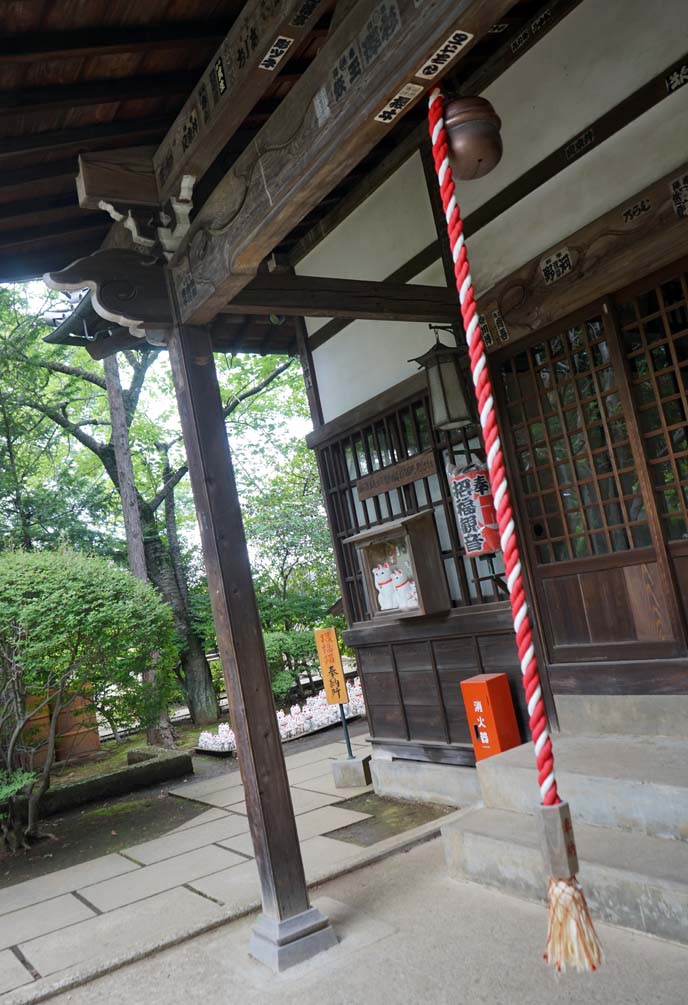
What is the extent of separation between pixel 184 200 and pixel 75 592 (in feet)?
16.9

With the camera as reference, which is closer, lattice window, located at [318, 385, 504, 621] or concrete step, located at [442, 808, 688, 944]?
concrete step, located at [442, 808, 688, 944]

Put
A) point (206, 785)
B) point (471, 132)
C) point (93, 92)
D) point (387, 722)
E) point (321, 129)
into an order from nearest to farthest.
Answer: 1. point (471, 132)
2. point (321, 129)
3. point (93, 92)
4. point (387, 722)
5. point (206, 785)

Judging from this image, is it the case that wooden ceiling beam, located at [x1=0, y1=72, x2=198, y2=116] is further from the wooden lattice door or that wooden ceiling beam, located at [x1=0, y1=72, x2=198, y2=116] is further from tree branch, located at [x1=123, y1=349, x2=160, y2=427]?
tree branch, located at [x1=123, y1=349, x2=160, y2=427]

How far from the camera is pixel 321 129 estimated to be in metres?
2.85

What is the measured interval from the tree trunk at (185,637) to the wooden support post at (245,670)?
34.6ft

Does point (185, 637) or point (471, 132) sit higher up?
point (471, 132)

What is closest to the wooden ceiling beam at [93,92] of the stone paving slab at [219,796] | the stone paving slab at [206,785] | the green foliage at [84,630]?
the green foliage at [84,630]

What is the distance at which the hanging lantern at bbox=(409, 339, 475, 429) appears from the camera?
543 centimetres

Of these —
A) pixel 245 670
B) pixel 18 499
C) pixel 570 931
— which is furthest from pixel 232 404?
pixel 570 931

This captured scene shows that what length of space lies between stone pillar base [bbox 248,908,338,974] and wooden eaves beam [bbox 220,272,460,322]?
10.4 feet

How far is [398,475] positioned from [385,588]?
3.17 ft

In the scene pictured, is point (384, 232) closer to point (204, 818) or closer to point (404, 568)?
point (404, 568)

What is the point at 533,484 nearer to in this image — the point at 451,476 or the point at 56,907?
the point at 451,476

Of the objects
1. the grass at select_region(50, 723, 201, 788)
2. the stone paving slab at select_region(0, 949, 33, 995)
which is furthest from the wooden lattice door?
the grass at select_region(50, 723, 201, 788)
